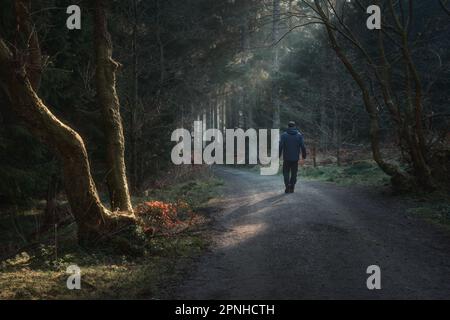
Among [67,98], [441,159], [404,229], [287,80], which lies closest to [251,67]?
Answer: [287,80]

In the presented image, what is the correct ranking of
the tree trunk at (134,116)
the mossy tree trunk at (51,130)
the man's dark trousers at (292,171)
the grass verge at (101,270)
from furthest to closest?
the tree trunk at (134,116) → the man's dark trousers at (292,171) → the mossy tree trunk at (51,130) → the grass verge at (101,270)

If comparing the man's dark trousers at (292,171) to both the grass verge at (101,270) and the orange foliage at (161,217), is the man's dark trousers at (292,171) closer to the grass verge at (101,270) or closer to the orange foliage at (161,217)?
A: the orange foliage at (161,217)

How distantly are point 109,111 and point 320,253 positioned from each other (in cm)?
536

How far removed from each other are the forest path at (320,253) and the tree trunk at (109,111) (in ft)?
7.99

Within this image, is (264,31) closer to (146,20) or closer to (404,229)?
(146,20)

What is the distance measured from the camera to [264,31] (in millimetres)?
38594

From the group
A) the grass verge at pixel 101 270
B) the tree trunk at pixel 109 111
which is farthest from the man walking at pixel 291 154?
the tree trunk at pixel 109 111

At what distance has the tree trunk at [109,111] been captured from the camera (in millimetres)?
9688

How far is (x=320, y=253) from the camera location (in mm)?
8250

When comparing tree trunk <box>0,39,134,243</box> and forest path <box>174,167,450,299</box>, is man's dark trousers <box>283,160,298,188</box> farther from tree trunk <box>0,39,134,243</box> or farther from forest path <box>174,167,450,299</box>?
tree trunk <box>0,39,134,243</box>

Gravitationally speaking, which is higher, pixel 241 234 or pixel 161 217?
pixel 161 217

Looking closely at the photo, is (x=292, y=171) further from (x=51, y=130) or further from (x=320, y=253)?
(x=51, y=130)

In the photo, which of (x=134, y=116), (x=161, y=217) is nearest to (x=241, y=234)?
(x=161, y=217)

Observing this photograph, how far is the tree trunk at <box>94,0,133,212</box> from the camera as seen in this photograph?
969cm
